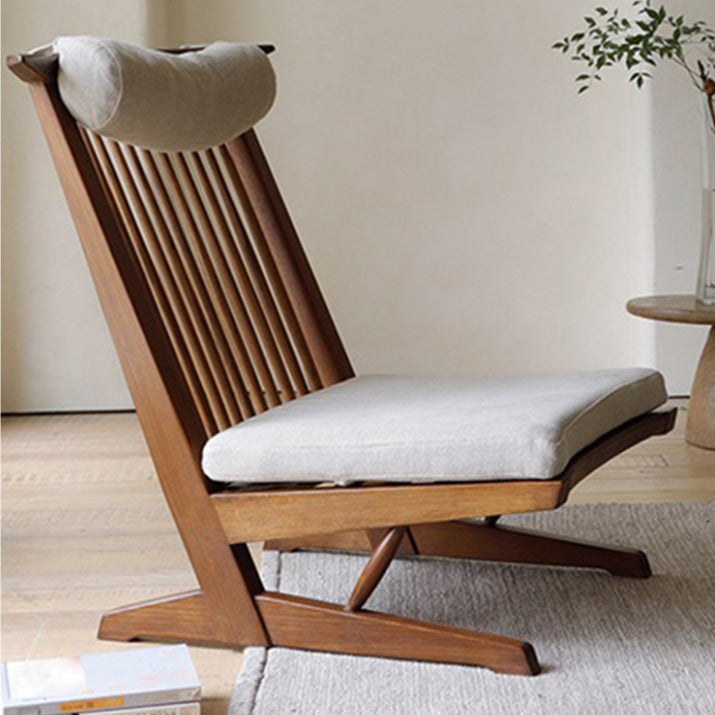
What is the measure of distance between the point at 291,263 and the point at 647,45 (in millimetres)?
1172

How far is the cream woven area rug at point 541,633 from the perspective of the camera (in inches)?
70.1

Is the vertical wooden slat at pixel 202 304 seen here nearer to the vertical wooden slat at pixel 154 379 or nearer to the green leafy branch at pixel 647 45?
the vertical wooden slat at pixel 154 379

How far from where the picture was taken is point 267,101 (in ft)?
7.85

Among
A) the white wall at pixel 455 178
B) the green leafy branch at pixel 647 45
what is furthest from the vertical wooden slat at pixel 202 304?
the white wall at pixel 455 178

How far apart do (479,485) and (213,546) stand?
408mm

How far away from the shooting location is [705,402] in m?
3.21

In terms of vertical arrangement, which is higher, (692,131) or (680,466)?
(692,131)

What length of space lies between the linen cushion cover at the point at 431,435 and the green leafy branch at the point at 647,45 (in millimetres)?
1250

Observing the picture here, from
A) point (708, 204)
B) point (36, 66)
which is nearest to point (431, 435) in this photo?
point (36, 66)

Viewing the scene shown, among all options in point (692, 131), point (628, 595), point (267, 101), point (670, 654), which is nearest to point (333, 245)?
point (692, 131)

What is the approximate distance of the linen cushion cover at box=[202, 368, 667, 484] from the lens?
174 centimetres

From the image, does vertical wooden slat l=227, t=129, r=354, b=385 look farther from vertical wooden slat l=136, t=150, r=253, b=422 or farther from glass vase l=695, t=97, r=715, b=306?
glass vase l=695, t=97, r=715, b=306

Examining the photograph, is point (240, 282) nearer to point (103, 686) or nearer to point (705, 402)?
point (103, 686)

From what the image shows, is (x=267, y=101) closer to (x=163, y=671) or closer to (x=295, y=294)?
(x=295, y=294)
